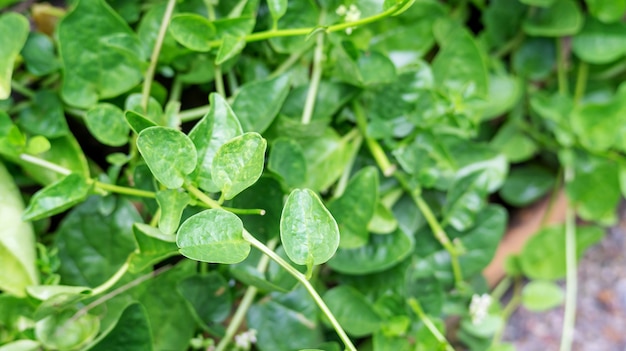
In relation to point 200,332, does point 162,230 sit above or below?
above

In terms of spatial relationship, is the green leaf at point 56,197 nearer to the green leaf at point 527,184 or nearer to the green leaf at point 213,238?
the green leaf at point 213,238

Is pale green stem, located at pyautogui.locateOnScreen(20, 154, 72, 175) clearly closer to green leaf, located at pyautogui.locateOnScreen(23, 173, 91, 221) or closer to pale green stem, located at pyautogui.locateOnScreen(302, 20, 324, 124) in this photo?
green leaf, located at pyautogui.locateOnScreen(23, 173, 91, 221)

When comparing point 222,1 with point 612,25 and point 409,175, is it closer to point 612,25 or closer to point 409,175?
point 409,175

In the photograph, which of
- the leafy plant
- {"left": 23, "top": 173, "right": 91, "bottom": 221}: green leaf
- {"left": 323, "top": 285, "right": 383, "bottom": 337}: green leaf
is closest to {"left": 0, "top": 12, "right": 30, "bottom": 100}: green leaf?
the leafy plant

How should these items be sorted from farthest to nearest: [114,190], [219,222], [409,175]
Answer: [409,175]
[114,190]
[219,222]

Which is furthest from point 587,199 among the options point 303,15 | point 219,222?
point 219,222

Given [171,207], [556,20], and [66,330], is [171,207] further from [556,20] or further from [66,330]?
[556,20]
